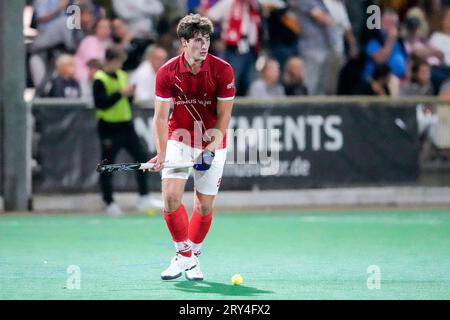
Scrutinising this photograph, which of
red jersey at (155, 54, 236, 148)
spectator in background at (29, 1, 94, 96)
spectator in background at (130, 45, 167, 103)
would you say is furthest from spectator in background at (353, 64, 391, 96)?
red jersey at (155, 54, 236, 148)

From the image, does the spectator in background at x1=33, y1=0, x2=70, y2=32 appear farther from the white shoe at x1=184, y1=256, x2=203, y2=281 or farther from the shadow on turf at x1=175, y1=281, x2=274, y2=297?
the shadow on turf at x1=175, y1=281, x2=274, y2=297

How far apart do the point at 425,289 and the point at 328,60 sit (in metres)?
8.48

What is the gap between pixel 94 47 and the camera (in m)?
16.5

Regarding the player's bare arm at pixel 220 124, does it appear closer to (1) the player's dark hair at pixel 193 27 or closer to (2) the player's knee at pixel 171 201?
(2) the player's knee at pixel 171 201

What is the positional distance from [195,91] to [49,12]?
24.4 ft

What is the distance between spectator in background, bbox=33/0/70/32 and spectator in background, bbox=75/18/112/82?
511 millimetres

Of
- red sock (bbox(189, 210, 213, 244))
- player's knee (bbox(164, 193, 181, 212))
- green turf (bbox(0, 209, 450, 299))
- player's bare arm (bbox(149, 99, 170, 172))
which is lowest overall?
green turf (bbox(0, 209, 450, 299))

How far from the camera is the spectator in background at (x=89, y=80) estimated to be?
16125 mm

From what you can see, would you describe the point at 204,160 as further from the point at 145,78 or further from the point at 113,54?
the point at 145,78

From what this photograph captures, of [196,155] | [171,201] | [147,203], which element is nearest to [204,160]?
[196,155]

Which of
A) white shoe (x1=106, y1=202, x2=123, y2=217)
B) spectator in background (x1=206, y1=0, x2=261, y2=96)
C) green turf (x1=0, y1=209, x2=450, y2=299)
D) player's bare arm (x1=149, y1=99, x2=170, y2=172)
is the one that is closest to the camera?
green turf (x1=0, y1=209, x2=450, y2=299)

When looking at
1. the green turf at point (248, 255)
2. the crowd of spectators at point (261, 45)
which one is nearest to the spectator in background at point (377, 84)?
the crowd of spectators at point (261, 45)

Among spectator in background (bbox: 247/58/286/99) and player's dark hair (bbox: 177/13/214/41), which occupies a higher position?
player's dark hair (bbox: 177/13/214/41)

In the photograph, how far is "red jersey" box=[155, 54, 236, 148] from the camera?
9.73 meters
